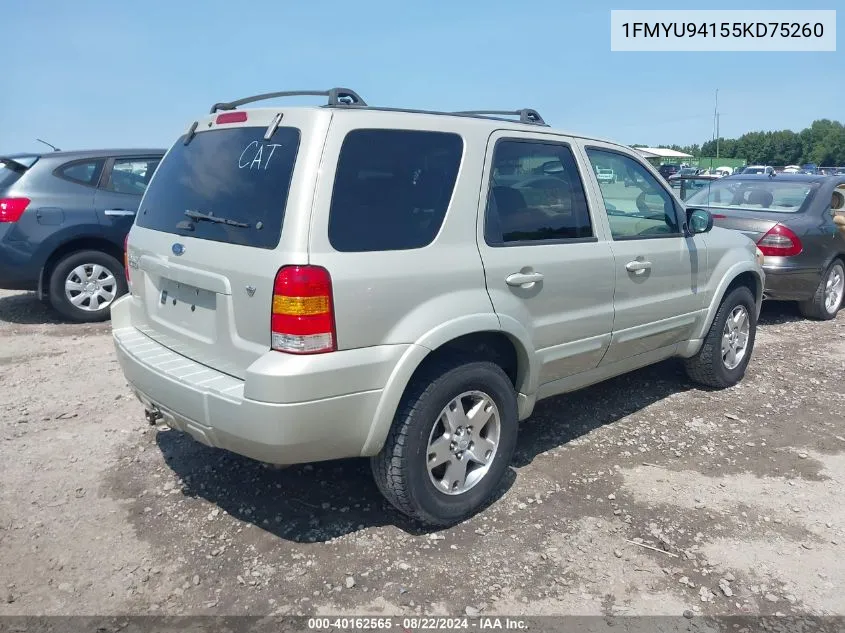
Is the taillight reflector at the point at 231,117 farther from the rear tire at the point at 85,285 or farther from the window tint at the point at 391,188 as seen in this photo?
the rear tire at the point at 85,285

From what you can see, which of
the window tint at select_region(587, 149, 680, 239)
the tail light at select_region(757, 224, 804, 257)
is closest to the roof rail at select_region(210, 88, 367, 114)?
the window tint at select_region(587, 149, 680, 239)

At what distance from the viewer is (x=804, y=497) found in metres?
3.67

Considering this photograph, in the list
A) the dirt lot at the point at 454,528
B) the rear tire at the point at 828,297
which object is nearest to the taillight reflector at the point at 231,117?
the dirt lot at the point at 454,528

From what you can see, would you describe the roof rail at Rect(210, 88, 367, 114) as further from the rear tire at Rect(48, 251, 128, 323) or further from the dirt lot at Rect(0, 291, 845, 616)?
the rear tire at Rect(48, 251, 128, 323)

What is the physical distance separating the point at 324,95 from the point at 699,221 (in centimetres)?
265

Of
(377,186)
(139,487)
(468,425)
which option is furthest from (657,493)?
(139,487)

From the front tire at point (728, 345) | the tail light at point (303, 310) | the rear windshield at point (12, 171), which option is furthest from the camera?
the rear windshield at point (12, 171)

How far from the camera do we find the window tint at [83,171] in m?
7.02

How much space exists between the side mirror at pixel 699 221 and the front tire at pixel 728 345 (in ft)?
2.38

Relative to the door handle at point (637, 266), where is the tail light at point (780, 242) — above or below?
below

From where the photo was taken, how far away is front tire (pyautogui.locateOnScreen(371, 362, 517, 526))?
302cm

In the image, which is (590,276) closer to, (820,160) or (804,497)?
(804,497)

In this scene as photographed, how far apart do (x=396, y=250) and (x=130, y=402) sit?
2838mm

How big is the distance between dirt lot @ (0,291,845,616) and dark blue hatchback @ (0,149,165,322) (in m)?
2.29
